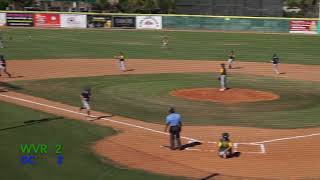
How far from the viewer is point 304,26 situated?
77375 millimetres

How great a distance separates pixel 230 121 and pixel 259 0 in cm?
6835

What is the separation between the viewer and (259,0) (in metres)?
88.9

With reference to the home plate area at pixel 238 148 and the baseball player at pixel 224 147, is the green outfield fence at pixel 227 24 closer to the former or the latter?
the home plate area at pixel 238 148

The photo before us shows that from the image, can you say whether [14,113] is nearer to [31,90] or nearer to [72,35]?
[31,90]

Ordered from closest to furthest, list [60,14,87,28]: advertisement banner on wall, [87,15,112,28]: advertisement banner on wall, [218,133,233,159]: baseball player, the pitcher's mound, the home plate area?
[218,133,233,159]: baseball player < the home plate area < the pitcher's mound < [60,14,87,28]: advertisement banner on wall < [87,15,112,28]: advertisement banner on wall

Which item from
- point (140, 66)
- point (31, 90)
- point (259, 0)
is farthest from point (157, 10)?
point (31, 90)

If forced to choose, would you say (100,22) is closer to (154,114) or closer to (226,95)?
(226,95)

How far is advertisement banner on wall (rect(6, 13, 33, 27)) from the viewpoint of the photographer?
76812 millimetres

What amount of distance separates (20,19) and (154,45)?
25635mm

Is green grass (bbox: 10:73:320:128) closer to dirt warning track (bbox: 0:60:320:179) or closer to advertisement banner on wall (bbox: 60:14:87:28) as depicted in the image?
dirt warning track (bbox: 0:60:320:179)

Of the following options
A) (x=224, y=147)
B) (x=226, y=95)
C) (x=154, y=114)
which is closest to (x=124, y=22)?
(x=226, y=95)

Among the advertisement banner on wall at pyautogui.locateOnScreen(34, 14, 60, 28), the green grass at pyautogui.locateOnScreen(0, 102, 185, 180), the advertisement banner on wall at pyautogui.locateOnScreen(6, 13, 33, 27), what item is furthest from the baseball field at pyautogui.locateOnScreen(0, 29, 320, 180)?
the advertisement banner on wall at pyautogui.locateOnScreen(34, 14, 60, 28)

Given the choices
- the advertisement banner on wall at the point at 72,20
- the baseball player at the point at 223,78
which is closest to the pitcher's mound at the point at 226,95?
the baseball player at the point at 223,78

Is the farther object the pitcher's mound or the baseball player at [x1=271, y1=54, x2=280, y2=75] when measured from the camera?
the baseball player at [x1=271, y1=54, x2=280, y2=75]
